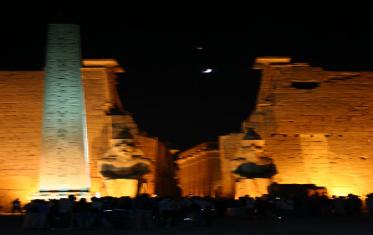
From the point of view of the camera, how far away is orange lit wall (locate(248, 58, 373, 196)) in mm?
23078

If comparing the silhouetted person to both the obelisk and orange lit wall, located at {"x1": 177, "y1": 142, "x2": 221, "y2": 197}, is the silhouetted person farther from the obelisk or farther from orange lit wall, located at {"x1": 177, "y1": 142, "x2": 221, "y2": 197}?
orange lit wall, located at {"x1": 177, "y1": 142, "x2": 221, "y2": 197}

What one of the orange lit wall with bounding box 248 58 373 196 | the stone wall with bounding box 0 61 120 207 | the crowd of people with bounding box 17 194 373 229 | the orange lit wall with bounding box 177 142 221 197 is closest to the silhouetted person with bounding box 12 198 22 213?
the stone wall with bounding box 0 61 120 207

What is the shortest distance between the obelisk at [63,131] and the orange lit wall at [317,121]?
8.25 meters

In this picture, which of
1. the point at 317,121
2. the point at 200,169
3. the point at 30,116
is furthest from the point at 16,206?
the point at 200,169

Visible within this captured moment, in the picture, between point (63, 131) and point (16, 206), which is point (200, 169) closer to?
point (16, 206)

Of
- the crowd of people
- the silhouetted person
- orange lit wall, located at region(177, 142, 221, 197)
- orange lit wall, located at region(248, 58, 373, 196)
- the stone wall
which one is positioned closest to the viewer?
the crowd of people

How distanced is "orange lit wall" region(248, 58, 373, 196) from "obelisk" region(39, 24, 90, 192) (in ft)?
27.1

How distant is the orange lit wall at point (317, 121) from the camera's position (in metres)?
23.1

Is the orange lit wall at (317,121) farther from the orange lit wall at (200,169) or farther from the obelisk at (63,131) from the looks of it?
the obelisk at (63,131)

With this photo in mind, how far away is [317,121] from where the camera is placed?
23531 millimetres

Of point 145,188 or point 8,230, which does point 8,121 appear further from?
point 8,230

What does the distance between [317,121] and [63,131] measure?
10.2 metres

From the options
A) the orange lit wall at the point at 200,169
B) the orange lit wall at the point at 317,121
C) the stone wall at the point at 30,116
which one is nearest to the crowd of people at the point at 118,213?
the stone wall at the point at 30,116

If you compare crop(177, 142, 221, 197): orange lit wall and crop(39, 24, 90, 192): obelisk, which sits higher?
crop(177, 142, 221, 197): orange lit wall
